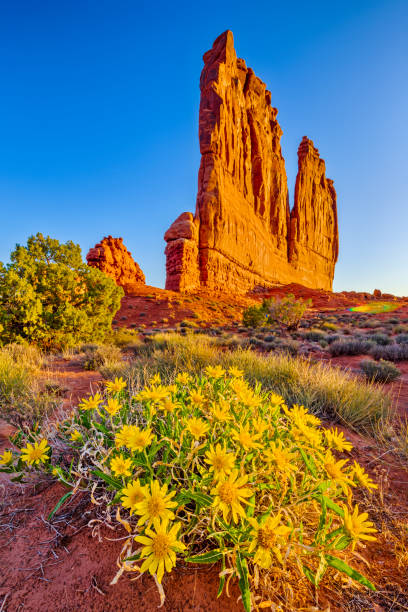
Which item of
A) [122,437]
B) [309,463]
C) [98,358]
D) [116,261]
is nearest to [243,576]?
[309,463]

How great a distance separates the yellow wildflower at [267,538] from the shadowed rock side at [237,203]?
86.7 feet

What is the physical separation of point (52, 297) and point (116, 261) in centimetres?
2638

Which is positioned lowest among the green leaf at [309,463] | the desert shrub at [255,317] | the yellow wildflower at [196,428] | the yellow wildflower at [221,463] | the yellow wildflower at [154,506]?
the yellow wildflower at [154,506]

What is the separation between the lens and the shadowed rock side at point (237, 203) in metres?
29.2

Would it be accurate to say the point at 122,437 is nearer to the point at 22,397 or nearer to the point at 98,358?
the point at 22,397

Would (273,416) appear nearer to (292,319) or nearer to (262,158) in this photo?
(292,319)

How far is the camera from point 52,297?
7.77 meters

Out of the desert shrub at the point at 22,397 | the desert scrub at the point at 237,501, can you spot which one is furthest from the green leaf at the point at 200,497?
the desert shrub at the point at 22,397

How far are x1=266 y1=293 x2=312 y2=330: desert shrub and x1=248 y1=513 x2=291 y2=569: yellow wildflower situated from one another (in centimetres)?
1390

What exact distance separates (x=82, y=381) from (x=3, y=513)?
361 cm

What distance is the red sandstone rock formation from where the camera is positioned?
30.6m

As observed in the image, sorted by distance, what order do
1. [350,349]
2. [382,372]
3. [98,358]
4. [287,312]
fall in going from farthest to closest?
[287,312] < [350,349] < [98,358] < [382,372]

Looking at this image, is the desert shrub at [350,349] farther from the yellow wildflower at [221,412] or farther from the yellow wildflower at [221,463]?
the yellow wildflower at [221,463]

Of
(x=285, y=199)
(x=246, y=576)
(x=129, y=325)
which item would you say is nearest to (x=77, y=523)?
(x=246, y=576)
